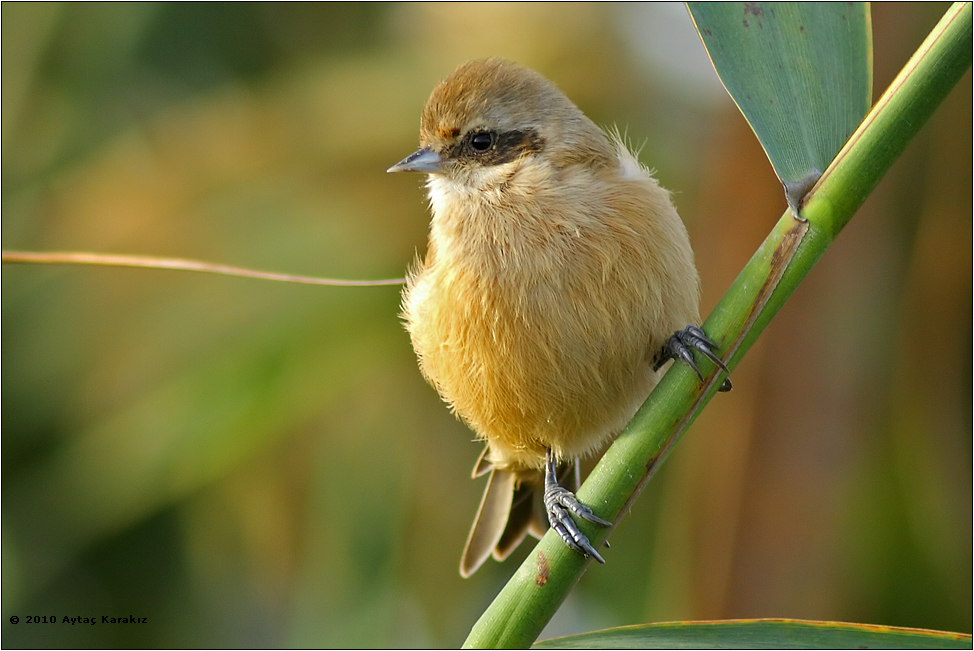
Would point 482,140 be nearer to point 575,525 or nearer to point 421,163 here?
point 421,163

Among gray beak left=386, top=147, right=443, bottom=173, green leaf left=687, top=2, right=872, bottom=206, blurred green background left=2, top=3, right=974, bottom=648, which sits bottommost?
blurred green background left=2, top=3, right=974, bottom=648

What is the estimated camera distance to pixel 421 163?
2.49 meters

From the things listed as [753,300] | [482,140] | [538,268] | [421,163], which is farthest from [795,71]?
[421,163]

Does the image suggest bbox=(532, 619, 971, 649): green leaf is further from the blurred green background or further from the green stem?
the blurred green background

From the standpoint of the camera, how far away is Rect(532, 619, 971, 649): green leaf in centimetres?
151

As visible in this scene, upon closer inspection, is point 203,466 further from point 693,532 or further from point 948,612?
point 948,612

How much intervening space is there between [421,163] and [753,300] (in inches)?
48.9

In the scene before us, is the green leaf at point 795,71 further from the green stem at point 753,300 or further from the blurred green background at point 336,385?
the blurred green background at point 336,385

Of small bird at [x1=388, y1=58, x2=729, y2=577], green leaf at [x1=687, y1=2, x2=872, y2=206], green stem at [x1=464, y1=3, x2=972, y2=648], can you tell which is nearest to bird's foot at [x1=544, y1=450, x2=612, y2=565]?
green stem at [x1=464, y1=3, x2=972, y2=648]

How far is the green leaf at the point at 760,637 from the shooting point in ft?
4.96

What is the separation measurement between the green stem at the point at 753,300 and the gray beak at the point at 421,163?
1156mm

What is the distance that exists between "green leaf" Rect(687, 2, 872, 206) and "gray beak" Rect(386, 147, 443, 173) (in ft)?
3.36

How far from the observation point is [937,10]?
12.4ft

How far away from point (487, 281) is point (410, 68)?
2028mm
